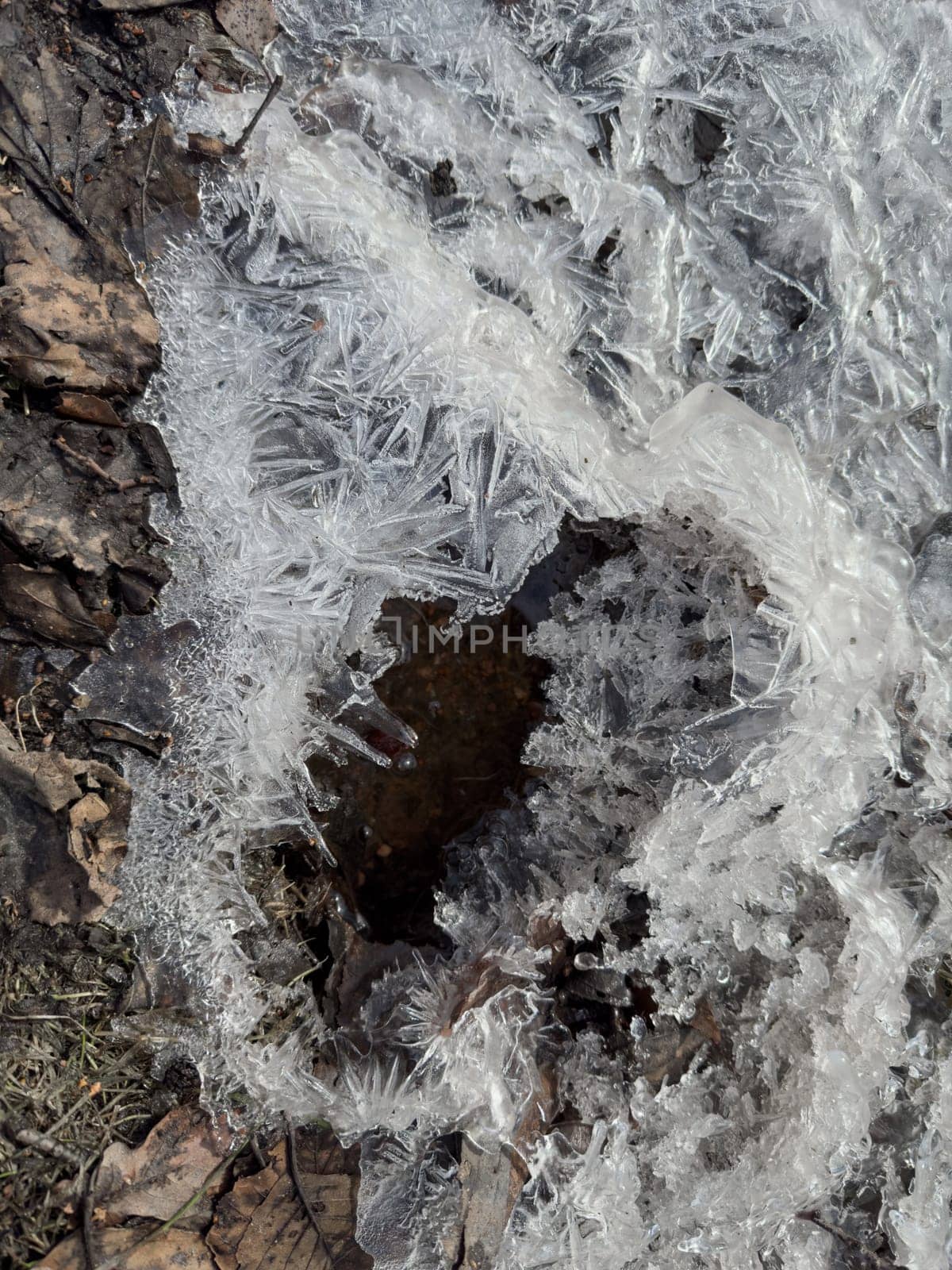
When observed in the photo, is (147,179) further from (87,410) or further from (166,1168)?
(166,1168)

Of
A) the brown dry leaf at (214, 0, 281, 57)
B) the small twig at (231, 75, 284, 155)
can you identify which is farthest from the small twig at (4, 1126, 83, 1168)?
the brown dry leaf at (214, 0, 281, 57)

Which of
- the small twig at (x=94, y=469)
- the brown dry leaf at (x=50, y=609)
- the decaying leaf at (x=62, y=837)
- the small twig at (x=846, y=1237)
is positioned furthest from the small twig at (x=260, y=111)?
the small twig at (x=846, y=1237)

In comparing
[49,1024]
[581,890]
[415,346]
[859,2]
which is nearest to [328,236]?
[415,346]

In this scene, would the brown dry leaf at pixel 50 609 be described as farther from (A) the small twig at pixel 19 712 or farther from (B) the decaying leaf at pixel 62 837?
(B) the decaying leaf at pixel 62 837

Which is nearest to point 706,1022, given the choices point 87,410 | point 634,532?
point 634,532

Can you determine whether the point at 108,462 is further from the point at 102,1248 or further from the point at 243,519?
the point at 102,1248
